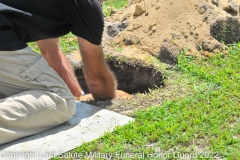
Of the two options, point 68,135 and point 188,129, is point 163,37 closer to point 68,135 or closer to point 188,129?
point 188,129

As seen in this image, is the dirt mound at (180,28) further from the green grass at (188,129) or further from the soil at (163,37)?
the green grass at (188,129)

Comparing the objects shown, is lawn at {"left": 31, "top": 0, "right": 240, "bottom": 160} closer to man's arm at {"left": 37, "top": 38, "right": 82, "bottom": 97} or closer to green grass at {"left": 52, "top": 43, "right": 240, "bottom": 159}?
green grass at {"left": 52, "top": 43, "right": 240, "bottom": 159}

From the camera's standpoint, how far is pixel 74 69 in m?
5.87

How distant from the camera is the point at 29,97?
4.02 m

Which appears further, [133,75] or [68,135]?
[133,75]

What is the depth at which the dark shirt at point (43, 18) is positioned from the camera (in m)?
4.07

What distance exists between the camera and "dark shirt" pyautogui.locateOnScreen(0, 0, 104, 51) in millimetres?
4066

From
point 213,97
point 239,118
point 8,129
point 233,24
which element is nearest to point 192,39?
point 233,24

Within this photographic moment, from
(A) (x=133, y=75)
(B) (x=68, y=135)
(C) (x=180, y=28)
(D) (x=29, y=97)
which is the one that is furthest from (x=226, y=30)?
(D) (x=29, y=97)

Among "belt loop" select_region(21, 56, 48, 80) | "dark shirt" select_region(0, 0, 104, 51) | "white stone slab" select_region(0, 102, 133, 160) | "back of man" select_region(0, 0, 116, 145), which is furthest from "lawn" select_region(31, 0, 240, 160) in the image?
"dark shirt" select_region(0, 0, 104, 51)

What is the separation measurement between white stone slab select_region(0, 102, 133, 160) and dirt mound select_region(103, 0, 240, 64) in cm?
131

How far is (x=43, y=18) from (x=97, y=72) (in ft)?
2.66

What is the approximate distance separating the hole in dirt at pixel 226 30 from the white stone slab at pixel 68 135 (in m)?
1.85

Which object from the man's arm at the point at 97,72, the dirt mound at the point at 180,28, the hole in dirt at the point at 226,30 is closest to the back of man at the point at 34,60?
the man's arm at the point at 97,72
